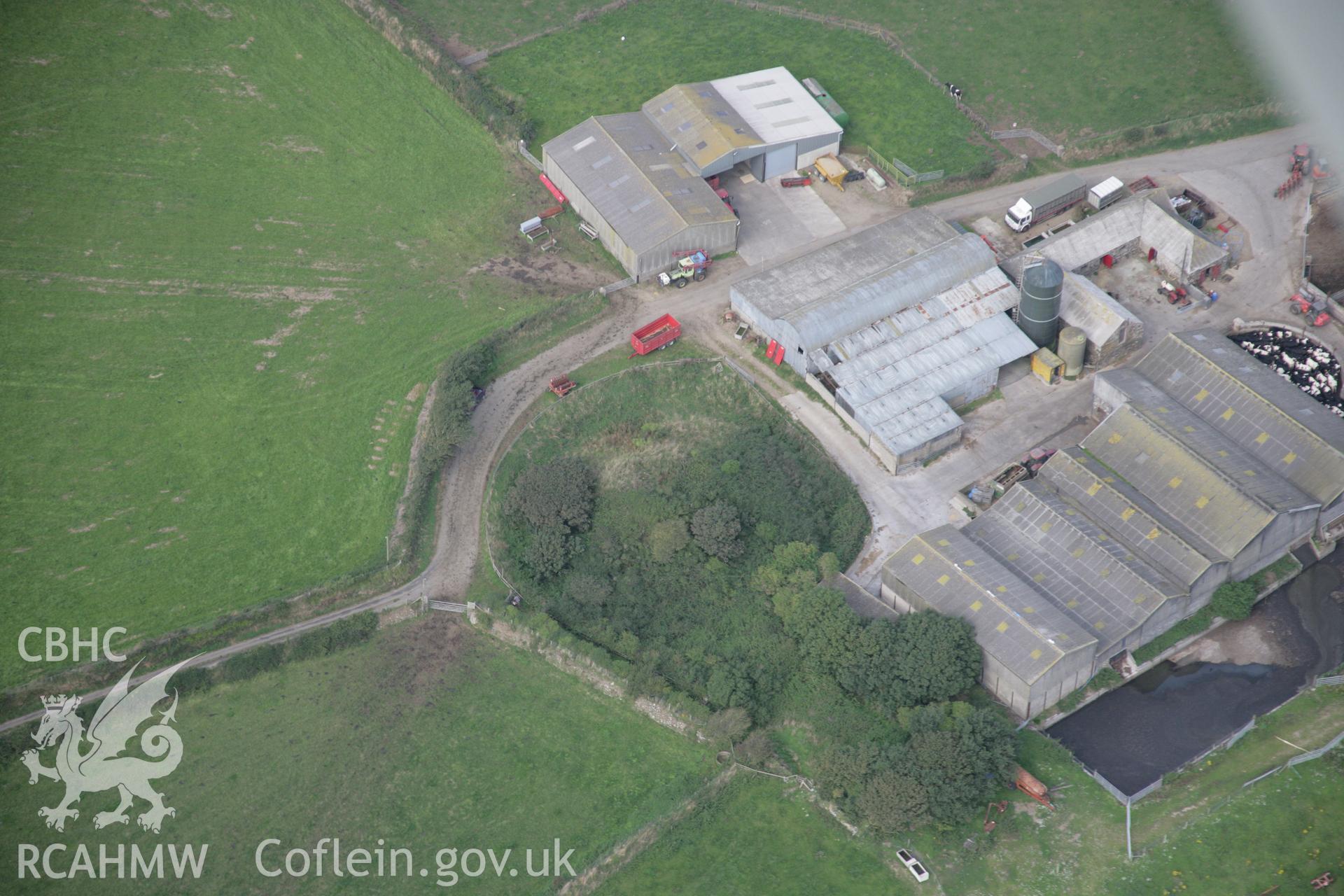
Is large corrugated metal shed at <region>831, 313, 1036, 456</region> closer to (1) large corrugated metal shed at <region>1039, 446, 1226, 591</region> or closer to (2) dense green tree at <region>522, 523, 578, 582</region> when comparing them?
(1) large corrugated metal shed at <region>1039, 446, 1226, 591</region>

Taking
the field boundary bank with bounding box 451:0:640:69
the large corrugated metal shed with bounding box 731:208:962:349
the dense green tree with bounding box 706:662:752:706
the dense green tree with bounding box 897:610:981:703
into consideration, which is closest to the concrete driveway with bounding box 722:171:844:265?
the large corrugated metal shed with bounding box 731:208:962:349

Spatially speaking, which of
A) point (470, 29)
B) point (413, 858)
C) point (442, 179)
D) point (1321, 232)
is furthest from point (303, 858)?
point (1321, 232)

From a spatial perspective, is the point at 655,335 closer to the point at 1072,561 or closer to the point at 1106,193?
the point at 1072,561

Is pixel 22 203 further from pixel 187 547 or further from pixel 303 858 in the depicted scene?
pixel 303 858

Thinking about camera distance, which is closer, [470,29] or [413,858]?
[413,858]

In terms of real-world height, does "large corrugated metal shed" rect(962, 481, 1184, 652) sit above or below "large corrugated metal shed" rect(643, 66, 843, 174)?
below
